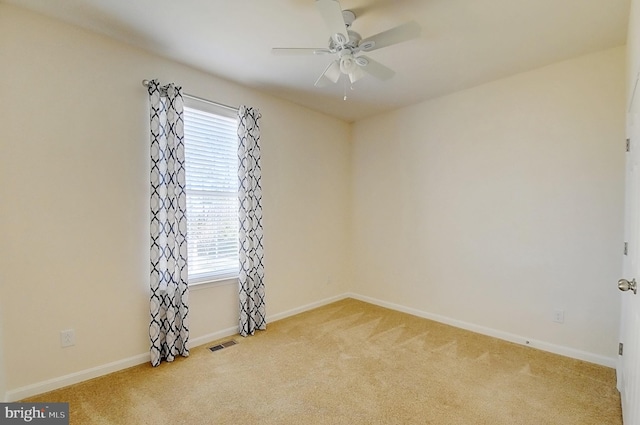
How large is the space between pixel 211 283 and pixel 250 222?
71 cm

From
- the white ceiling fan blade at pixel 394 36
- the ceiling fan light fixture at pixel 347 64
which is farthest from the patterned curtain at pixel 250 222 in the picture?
the white ceiling fan blade at pixel 394 36

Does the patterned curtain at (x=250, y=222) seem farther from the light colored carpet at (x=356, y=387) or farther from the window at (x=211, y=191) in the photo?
the light colored carpet at (x=356, y=387)

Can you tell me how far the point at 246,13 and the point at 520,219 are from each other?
296cm

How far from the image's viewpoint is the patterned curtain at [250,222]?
322cm

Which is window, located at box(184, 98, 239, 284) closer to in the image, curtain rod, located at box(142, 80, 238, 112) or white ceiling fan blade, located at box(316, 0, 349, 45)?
A: curtain rod, located at box(142, 80, 238, 112)

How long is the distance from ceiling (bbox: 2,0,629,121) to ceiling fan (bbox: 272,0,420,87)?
215 mm

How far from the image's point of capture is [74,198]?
90.4 inches

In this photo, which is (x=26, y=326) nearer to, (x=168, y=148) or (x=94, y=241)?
(x=94, y=241)

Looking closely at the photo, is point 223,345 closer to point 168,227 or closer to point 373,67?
point 168,227

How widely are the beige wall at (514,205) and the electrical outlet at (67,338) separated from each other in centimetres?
328

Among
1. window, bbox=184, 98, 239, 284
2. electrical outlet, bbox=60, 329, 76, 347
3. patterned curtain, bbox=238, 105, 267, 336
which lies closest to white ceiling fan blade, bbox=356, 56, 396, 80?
patterned curtain, bbox=238, 105, 267, 336

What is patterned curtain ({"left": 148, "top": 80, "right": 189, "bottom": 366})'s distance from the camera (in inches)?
103

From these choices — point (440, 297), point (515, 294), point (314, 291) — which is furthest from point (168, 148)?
point (515, 294)

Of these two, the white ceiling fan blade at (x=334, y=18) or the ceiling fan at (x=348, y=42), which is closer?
the white ceiling fan blade at (x=334, y=18)
